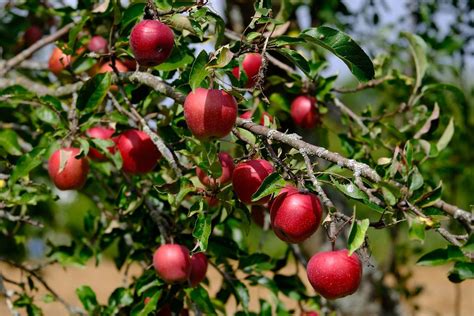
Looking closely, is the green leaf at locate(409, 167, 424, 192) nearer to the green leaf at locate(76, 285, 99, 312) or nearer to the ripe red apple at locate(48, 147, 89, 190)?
the ripe red apple at locate(48, 147, 89, 190)

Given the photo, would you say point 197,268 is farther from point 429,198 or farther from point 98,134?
point 429,198

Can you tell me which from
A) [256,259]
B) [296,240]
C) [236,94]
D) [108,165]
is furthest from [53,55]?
[296,240]

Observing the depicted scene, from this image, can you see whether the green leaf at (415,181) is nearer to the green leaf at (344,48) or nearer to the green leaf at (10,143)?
the green leaf at (344,48)

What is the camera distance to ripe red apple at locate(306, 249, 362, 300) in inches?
42.0

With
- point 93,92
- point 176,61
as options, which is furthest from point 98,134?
point 176,61

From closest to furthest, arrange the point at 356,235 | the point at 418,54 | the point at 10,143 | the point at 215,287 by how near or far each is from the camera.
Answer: the point at 356,235
the point at 10,143
the point at 418,54
the point at 215,287

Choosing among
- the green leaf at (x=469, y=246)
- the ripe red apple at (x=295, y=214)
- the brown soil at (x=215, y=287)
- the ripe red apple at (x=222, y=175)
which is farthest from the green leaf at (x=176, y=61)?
the brown soil at (x=215, y=287)

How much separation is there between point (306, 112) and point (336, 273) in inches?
29.6

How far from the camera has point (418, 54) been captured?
1863 millimetres

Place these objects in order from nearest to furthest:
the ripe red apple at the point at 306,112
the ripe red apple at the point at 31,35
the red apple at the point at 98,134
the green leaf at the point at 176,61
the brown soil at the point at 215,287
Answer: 1. the green leaf at the point at 176,61
2. the red apple at the point at 98,134
3. the ripe red apple at the point at 306,112
4. the ripe red apple at the point at 31,35
5. the brown soil at the point at 215,287

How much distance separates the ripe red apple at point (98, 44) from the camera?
1792 mm

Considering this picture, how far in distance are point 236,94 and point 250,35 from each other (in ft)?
0.47

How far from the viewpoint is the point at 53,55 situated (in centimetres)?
187

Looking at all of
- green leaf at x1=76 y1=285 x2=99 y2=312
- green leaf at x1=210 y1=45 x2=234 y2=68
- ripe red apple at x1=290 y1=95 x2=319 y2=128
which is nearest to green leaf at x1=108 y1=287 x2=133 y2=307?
green leaf at x1=76 y1=285 x2=99 y2=312
